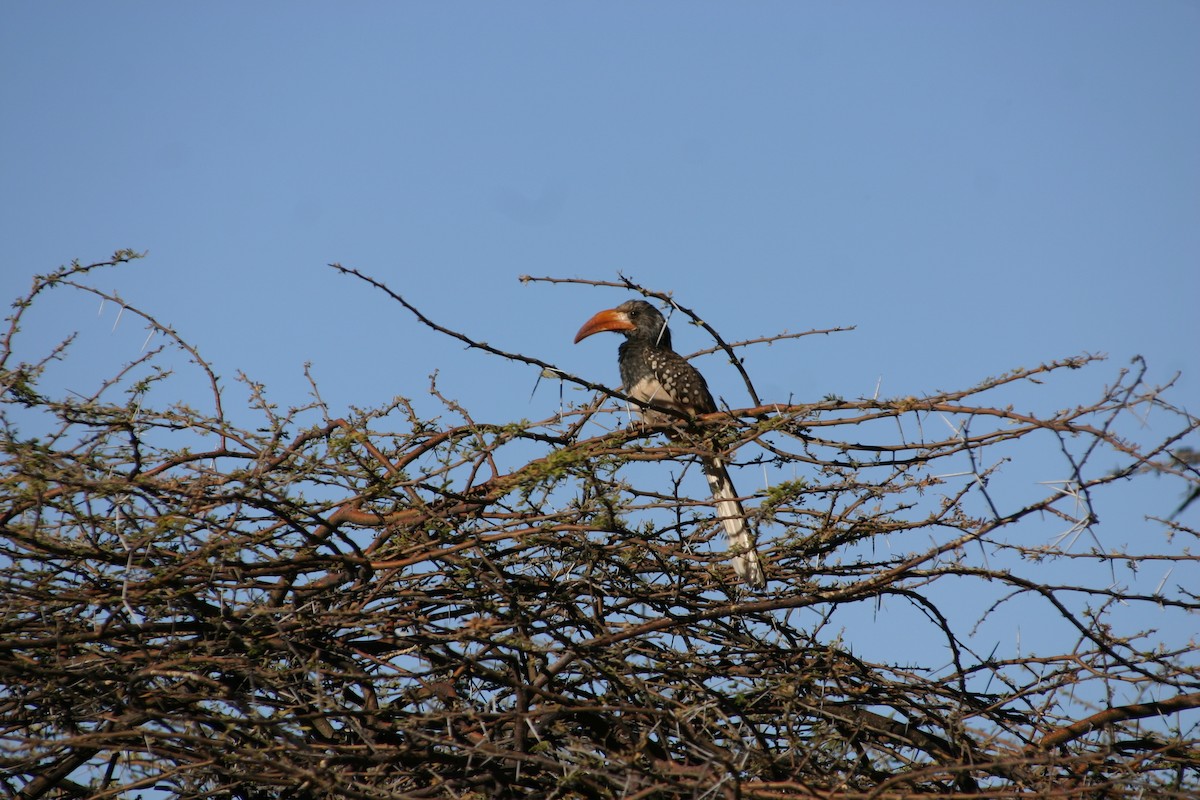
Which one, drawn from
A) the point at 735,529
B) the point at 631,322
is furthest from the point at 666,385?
the point at 735,529

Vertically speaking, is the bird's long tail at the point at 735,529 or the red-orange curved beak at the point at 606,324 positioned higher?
the red-orange curved beak at the point at 606,324

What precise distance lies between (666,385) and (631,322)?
32.9 inches

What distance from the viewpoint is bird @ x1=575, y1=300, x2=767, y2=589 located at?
3543 millimetres

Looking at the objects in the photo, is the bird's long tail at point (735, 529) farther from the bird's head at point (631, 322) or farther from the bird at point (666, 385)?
the bird's head at point (631, 322)

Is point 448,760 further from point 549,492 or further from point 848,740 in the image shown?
point 848,740

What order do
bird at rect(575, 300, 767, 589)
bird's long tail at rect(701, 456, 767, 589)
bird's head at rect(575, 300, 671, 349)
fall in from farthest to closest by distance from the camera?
bird's head at rect(575, 300, 671, 349) < bird at rect(575, 300, 767, 589) < bird's long tail at rect(701, 456, 767, 589)

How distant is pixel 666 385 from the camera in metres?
5.24

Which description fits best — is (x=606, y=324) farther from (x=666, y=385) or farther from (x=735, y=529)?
(x=735, y=529)

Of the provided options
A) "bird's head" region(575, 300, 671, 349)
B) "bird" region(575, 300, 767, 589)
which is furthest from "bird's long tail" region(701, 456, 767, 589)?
"bird's head" region(575, 300, 671, 349)

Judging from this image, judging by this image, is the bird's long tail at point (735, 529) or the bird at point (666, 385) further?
the bird at point (666, 385)

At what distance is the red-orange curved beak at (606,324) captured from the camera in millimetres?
5988

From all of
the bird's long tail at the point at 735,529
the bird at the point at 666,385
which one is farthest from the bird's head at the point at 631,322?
the bird's long tail at the point at 735,529

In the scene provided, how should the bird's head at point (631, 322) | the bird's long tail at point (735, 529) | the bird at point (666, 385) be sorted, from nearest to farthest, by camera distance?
the bird's long tail at point (735, 529), the bird at point (666, 385), the bird's head at point (631, 322)

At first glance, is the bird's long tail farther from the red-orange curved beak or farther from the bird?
the red-orange curved beak
